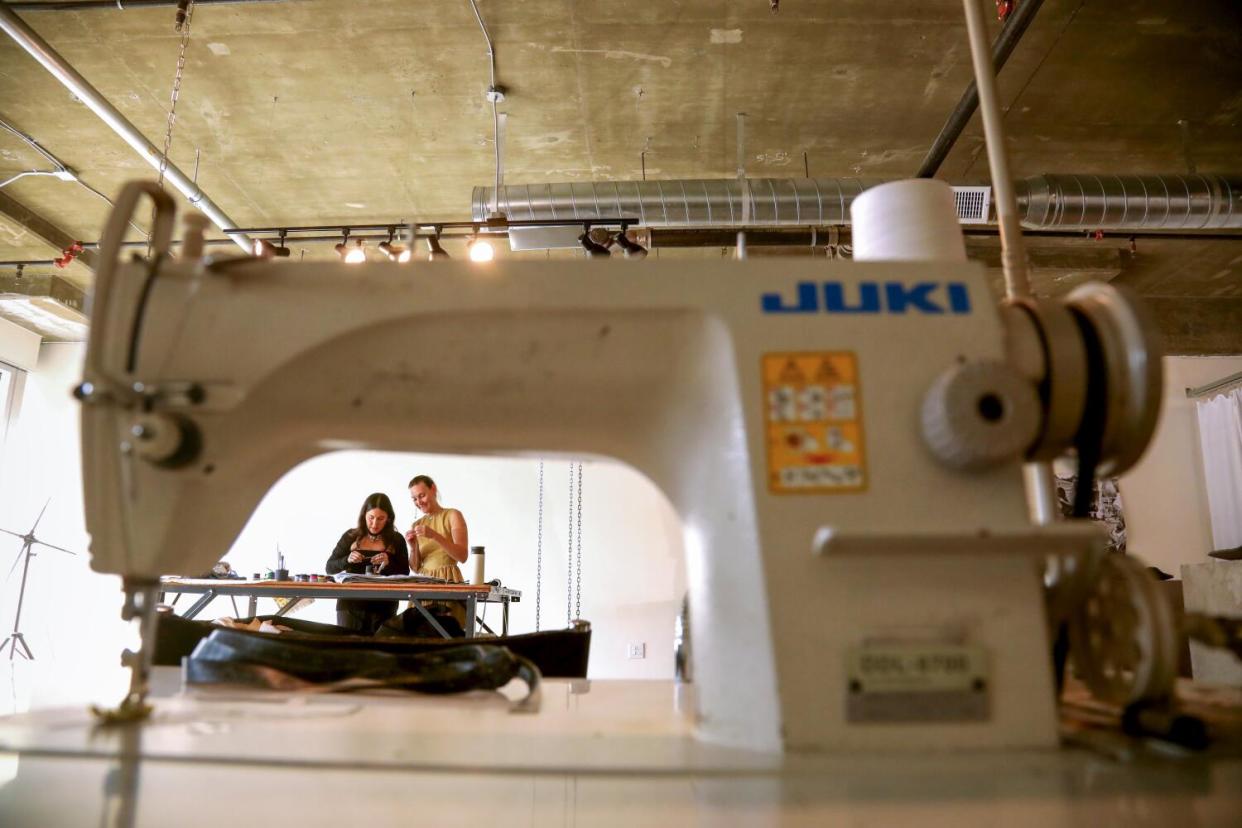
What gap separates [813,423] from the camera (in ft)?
2.27

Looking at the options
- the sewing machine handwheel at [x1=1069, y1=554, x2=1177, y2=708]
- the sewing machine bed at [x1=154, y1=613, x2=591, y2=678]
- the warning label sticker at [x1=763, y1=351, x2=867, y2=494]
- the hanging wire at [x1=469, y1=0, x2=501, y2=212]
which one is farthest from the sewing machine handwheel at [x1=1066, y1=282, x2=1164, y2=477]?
the hanging wire at [x1=469, y1=0, x2=501, y2=212]

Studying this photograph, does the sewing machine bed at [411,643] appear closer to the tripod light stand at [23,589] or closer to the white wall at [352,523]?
the white wall at [352,523]

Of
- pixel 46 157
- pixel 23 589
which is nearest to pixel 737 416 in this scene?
pixel 46 157

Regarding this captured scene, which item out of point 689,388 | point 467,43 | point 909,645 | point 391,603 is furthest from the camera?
point 391,603

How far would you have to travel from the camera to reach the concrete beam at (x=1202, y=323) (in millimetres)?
6879

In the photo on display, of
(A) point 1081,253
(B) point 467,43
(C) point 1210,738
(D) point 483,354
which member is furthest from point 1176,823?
(A) point 1081,253

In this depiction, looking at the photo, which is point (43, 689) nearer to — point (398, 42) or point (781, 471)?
point (398, 42)

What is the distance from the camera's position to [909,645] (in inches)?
25.1

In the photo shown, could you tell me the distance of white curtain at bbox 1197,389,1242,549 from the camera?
21.0 ft

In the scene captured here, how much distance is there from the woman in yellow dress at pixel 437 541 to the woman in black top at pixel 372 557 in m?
0.11

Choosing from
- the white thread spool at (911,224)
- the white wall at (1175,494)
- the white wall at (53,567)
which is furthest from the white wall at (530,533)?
the white thread spool at (911,224)

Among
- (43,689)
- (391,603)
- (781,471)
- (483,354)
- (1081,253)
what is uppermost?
(1081,253)

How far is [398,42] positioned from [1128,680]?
3920 millimetres

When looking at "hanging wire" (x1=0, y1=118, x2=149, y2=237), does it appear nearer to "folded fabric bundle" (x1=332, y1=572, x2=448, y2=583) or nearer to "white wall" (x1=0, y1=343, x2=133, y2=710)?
"folded fabric bundle" (x1=332, y1=572, x2=448, y2=583)
